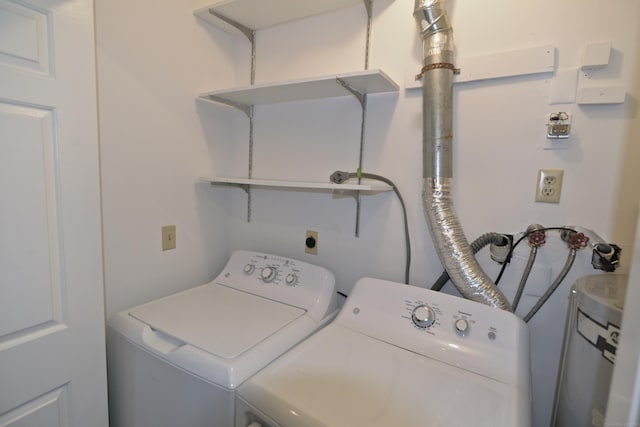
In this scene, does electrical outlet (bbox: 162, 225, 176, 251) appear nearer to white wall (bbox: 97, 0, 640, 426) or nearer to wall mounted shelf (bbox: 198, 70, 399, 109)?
white wall (bbox: 97, 0, 640, 426)

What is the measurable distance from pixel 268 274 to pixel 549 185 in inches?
43.7

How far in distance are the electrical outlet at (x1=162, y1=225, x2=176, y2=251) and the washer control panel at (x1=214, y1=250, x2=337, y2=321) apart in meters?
0.27

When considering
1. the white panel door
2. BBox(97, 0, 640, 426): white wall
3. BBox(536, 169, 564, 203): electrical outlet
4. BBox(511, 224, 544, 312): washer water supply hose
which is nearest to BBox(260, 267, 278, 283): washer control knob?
BBox(97, 0, 640, 426): white wall

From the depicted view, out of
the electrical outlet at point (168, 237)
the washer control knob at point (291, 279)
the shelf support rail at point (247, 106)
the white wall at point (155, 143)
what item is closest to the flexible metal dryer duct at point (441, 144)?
the washer control knob at point (291, 279)

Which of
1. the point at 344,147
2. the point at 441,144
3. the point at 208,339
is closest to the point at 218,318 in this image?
the point at 208,339

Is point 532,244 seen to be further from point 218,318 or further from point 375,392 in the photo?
point 218,318

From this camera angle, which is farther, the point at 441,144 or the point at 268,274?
the point at 268,274

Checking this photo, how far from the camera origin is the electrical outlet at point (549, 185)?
3.43 feet

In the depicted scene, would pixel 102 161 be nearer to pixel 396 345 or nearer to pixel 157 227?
pixel 157 227

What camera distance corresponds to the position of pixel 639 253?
0.34 metres

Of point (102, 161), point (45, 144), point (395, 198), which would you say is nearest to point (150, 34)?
point (102, 161)

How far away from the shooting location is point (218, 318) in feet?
3.73

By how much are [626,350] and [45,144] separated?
1278 millimetres

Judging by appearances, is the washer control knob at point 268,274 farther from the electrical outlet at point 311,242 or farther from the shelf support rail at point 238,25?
the shelf support rail at point 238,25
